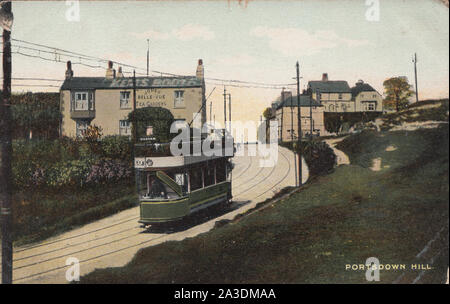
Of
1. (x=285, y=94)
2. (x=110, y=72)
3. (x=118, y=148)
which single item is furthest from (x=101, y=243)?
(x=285, y=94)

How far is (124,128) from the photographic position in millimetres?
7637

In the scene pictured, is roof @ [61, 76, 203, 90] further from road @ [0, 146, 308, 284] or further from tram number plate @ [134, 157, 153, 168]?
road @ [0, 146, 308, 284]

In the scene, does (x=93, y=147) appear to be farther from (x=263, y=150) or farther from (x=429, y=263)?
(x=429, y=263)

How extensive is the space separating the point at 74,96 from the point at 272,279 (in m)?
6.16

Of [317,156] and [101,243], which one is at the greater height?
[317,156]

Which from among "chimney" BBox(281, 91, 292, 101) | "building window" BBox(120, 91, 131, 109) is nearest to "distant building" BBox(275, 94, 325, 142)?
"chimney" BBox(281, 91, 292, 101)

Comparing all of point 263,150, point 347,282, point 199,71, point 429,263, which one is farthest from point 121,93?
point 429,263

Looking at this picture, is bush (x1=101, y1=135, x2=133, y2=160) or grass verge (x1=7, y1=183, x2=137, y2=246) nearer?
grass verge (x1=7, y1=183, x2=137, y2=246)

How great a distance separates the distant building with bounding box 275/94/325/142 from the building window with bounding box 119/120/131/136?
13.5 feet

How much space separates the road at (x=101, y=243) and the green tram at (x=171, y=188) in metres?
0.34

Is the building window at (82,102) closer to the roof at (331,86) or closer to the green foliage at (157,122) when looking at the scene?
the green foliage at (157,122)

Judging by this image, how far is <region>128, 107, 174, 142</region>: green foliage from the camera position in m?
7.57

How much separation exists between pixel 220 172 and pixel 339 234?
125 inches

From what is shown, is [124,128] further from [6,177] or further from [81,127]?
[6,177]
